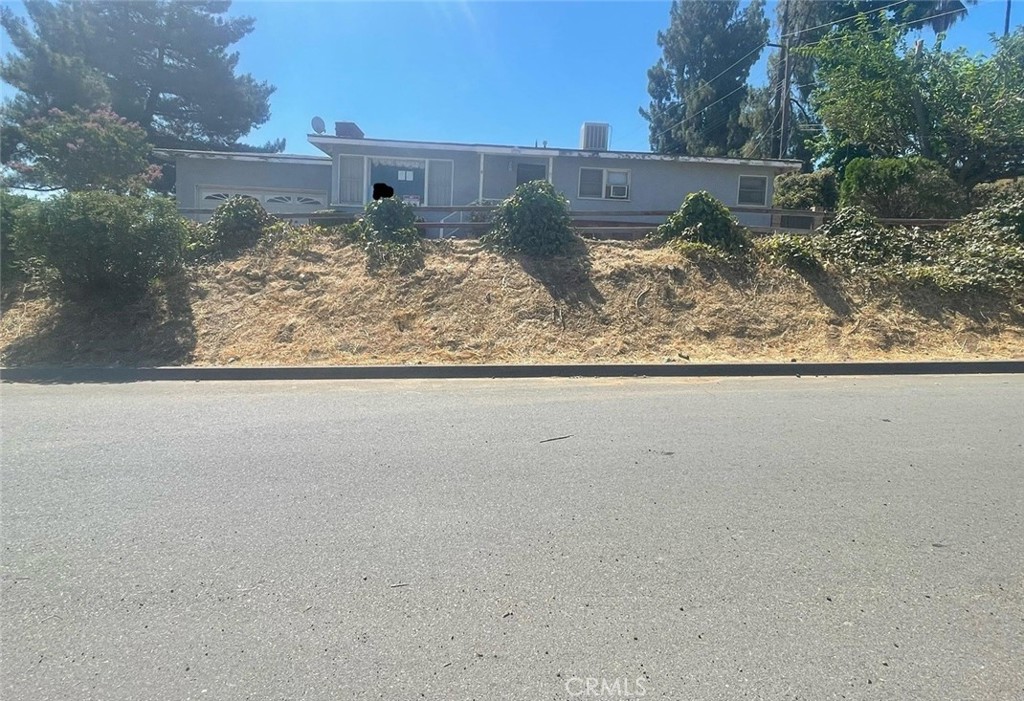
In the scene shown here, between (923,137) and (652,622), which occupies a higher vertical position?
(923,137)

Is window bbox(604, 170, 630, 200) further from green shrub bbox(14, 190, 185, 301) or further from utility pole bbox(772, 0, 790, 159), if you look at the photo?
utility pole bbox(772, 0, 790, 159)

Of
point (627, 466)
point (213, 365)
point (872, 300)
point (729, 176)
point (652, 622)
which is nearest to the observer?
point (652, 622)

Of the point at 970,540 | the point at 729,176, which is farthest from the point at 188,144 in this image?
the point at 970,540

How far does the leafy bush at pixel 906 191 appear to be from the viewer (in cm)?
1669

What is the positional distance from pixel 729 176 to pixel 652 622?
754 inches

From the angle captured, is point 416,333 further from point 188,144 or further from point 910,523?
point 188,144

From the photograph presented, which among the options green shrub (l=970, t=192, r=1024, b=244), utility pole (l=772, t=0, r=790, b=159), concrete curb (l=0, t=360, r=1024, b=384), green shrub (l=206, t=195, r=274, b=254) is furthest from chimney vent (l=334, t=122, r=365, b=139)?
utility pole (l=772, t=0, r=790, b=159)

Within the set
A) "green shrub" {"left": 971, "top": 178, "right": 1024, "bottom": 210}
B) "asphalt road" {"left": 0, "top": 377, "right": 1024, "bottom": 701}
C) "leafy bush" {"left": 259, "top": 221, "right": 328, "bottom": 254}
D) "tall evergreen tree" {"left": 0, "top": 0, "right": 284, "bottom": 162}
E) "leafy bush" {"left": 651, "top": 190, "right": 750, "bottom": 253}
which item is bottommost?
"asphalt road" {"left": 0, "top": 377, "right": 1024, "bottom": 701}

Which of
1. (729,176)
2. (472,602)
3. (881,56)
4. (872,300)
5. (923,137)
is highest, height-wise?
(881,56)

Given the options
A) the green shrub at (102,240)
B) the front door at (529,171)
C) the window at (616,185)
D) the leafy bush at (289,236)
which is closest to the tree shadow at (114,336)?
the green shrub at (102,240)

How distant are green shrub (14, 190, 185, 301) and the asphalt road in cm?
449

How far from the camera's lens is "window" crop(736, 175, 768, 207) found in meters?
20.1

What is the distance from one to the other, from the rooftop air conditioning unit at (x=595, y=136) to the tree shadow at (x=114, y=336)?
46.0 feet

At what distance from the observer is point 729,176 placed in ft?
65.7
